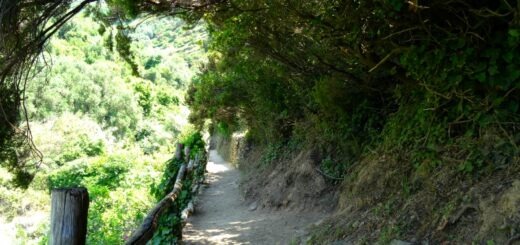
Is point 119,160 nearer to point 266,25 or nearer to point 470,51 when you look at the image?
point 266,25

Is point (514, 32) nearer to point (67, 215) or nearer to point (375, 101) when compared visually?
point (67, 215)

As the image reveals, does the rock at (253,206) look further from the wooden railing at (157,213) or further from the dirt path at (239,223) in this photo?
the wooden railing at (157,213)

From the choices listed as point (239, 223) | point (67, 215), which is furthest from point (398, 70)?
point (67, 215)

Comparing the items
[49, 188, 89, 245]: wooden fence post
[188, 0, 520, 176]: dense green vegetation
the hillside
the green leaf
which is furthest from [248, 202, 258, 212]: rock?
[49, 188, 89, 245]: wooden fence post

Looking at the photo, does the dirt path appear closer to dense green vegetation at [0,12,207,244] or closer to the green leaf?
dense green vegetation at [0,12,207,244]

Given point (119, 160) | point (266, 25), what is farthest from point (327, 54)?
point (119, 160)

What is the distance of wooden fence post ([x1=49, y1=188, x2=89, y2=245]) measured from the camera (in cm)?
245

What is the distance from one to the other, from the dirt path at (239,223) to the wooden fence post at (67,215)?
469 cm

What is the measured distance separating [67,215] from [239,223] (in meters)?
6.95

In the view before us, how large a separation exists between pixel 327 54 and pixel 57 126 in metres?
25.1

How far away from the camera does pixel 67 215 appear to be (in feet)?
8.04

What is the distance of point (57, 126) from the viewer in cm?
2853

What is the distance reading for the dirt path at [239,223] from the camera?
7.78 metres

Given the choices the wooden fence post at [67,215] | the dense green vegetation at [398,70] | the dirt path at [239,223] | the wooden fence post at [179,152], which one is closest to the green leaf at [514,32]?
the dense green vegetation at [398,70]
